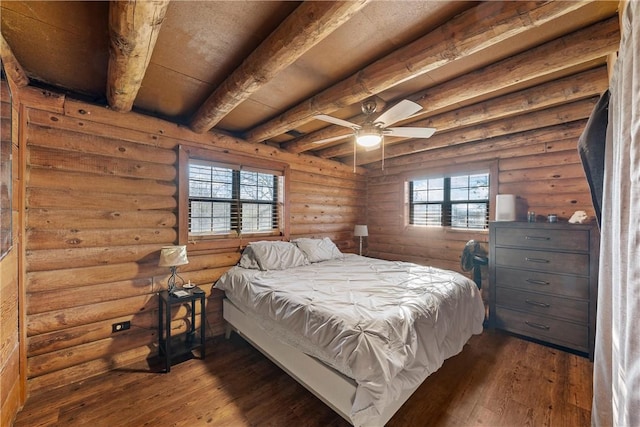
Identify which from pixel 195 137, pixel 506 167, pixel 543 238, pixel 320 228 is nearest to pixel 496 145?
pixel 506 167

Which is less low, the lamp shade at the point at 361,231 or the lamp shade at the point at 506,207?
the lamp shade at the point at 506,207

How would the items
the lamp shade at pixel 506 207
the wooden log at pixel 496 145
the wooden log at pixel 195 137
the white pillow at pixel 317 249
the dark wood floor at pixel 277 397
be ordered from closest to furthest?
the dark wood floor at pixel 277 397
the wooden log at pixel 195 137
the wooden log at pixel 496 145
the lamp shade at pixel 506 207
the white pillow at pixel 317 249

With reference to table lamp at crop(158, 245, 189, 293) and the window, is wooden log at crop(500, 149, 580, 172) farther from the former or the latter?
table lamp at crop(158, 245, 189, 293)

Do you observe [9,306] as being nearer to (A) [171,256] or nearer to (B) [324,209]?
(A) [171,256]

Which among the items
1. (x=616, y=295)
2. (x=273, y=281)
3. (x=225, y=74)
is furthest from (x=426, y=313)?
(x=225, y=74)

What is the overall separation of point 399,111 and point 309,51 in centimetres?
87

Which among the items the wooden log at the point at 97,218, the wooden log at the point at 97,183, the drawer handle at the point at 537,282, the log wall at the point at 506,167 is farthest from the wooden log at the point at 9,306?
the drawer handle at the point at 537,282

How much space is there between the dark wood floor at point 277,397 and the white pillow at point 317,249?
149 centimetres

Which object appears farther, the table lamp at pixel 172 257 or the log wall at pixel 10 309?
the table lamp at pixel 172 257

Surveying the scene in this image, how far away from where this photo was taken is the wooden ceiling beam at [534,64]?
1547mm

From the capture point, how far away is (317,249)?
12.6 feet

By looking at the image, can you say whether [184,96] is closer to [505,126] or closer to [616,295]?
[616,295]

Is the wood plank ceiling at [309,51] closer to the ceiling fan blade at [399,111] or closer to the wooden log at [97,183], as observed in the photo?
the ceiling fan blade at [399,111]

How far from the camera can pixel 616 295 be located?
0.81 meters
